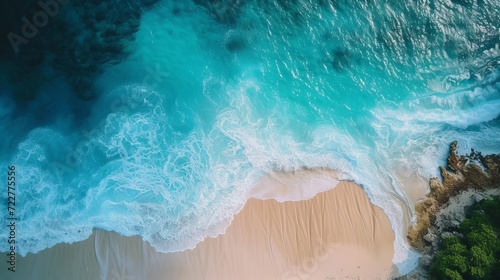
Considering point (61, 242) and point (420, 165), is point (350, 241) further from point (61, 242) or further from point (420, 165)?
point (61, 242)

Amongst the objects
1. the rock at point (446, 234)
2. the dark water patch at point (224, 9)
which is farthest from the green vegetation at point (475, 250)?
the dark water patch at point (224, 9)

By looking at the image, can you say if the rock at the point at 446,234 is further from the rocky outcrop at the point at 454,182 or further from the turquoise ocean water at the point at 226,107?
the turquoise ocean water at the point at 226,107

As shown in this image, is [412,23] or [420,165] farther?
[412,23]

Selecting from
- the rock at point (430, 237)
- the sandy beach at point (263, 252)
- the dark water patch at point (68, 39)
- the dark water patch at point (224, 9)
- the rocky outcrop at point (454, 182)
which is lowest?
the sandy beach at point (263, 252)

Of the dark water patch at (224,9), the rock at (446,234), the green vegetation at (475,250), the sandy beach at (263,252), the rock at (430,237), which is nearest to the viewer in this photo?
the green vegetation at (475,250)

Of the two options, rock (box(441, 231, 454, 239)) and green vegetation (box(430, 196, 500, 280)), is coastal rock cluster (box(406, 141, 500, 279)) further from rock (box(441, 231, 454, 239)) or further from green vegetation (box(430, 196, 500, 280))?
green vegetation (box(430, 196, 500, 280))

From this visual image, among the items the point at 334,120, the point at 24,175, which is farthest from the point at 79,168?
the point at 334,120

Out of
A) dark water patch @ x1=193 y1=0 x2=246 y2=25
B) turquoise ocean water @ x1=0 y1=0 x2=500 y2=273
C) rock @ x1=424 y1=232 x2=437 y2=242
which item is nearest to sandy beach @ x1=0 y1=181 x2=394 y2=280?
turquoise ocean water @ x1=0 y1=0 x2=500 y2=273
